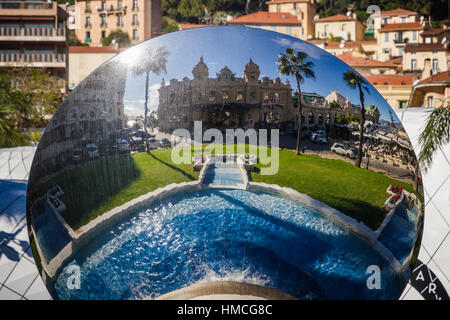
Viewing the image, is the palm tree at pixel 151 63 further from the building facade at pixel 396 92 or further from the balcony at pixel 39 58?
the balcony at pixel 39 58

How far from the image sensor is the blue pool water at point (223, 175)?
11.0ft

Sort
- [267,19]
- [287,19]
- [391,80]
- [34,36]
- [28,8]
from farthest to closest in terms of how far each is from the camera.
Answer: [287,19] < [267,19] < [28,8] < [34,36] < [391,80]

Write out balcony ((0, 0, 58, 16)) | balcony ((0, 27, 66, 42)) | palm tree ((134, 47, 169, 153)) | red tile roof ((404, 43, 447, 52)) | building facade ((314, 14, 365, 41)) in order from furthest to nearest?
building facade ((314, 14, 365, 41)), red tile roof ((404, 43, 447, 52)), balcony ((0, 0, 58, 16)), balcony ((0, 27, 66, 42)), palm tree ((134, 47, 169, 153))

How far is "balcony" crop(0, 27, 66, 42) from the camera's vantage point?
4044 centimetres

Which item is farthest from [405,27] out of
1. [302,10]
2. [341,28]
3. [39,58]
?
[39,58]

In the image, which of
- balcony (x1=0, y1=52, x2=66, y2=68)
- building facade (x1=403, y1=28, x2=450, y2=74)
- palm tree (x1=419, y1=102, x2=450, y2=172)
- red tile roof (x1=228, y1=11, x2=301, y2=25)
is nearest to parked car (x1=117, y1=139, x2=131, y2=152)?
Result: palm tree (x1=419, y1=102, x2=450, y2=172)

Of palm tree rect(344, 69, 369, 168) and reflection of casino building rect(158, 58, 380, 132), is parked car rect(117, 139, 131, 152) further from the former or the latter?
palm tree rect(344, 69, 369, 168)

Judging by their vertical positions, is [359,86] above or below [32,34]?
below

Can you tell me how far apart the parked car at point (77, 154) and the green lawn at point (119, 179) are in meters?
0.08

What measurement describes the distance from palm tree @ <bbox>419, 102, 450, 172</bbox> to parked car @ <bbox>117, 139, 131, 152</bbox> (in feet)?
14.1

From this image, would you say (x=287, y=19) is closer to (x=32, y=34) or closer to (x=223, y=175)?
(x=32, y=34)

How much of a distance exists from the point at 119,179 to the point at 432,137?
184 inches

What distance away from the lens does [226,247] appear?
10.6 feet

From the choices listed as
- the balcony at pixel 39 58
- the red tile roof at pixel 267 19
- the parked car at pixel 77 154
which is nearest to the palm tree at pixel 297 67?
the parked car at pixel 77 154
